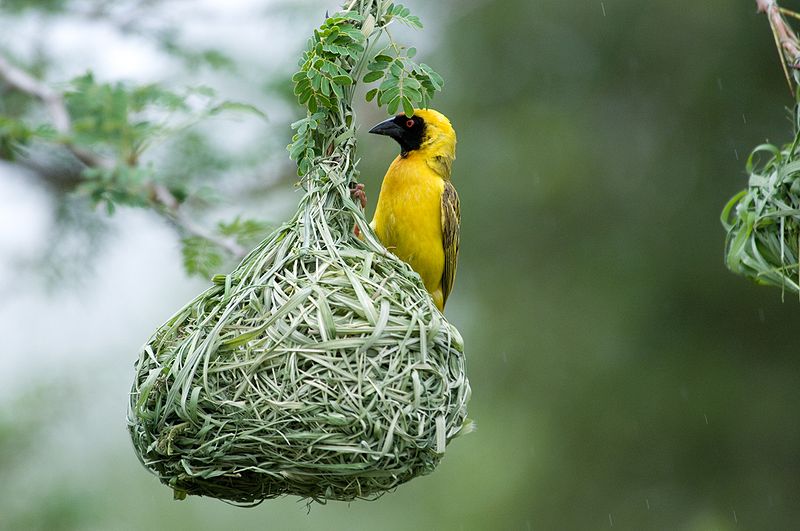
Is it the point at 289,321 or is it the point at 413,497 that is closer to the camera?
the point at 289,321

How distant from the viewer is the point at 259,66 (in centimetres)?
559

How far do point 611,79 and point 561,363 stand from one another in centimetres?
209

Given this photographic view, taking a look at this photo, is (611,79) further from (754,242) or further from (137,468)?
(137,468)

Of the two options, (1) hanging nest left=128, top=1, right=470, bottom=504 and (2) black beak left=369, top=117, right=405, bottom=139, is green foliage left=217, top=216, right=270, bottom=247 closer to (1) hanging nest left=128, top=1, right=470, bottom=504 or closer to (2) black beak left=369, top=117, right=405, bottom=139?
(2) black beak left=369, top=117, right=405, bottom=139

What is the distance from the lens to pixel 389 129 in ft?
10.3

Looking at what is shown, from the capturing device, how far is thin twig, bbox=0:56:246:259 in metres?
3.32

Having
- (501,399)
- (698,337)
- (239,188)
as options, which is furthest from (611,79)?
(239,188)

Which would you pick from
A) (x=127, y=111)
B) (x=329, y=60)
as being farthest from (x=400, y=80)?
(x=127, y=111)

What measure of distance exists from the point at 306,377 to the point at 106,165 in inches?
73.2

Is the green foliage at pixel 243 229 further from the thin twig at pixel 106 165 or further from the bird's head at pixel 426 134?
the bird's head at pixel 426 134

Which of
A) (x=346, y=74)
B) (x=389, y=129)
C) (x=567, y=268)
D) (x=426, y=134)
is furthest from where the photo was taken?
(x=567, y=268)

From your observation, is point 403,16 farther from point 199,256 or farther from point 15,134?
point 15,134

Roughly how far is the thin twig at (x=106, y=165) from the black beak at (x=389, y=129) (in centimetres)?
62


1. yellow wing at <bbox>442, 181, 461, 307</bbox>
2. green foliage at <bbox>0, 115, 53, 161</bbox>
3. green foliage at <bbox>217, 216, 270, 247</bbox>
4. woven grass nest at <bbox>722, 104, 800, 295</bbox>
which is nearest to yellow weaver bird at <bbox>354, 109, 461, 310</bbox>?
yellow wing at <bbox>442, 181, 461, 307</bbox>
